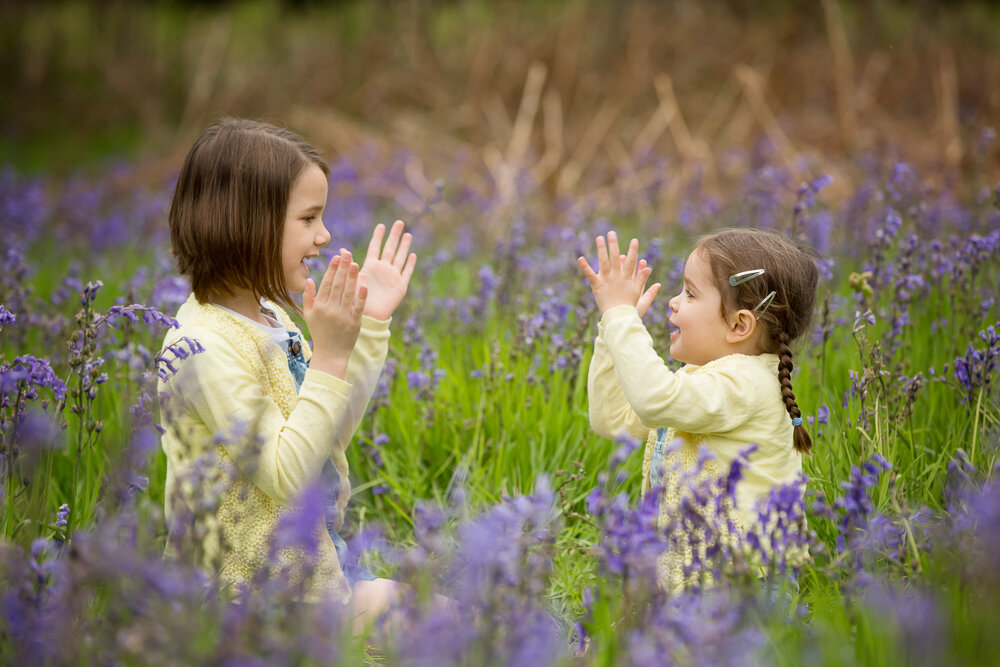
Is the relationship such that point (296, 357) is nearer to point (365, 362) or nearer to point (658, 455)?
point (365, 362)

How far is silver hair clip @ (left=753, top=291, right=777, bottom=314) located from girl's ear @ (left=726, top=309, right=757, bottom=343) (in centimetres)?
3

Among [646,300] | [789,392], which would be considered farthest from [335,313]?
[789,392]

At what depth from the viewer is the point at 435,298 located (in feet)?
14.8

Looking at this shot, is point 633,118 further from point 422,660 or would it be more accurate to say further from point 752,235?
point 422,660

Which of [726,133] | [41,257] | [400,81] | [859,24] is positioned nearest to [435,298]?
[41,257]

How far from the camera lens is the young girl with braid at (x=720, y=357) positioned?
2213 millimetres

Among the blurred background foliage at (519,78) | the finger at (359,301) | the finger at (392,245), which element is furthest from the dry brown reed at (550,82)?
the finger at (359,301)

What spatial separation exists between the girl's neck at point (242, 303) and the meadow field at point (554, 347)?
0.24 metres

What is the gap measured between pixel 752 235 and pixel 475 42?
29.1 ft

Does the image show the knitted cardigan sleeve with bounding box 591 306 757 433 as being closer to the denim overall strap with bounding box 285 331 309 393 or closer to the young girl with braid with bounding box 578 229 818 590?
the young girl with braid with bounding box 578 229 818 590

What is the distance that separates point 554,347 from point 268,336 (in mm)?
1268

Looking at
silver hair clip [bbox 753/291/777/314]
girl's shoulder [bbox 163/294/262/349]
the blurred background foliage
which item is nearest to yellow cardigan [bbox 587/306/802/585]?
silver hair clip [bbox 753/291/777/314]

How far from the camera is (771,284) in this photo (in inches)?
91.9

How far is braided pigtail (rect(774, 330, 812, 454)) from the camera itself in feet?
7.40
